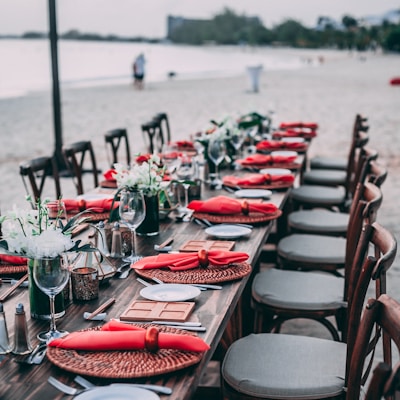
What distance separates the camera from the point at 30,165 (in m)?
3.67

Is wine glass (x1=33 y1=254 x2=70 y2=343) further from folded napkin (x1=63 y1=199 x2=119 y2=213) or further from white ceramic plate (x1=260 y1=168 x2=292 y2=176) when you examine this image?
white ceramic plate (x1=260 y1=168 x2=292 y2=176)

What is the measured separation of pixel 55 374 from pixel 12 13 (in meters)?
67.9

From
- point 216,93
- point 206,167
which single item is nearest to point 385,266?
point 206,167

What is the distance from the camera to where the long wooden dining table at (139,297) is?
1429mm

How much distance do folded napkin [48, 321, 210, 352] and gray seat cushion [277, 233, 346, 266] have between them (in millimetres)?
1951

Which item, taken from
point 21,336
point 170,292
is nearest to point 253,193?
point 170,292

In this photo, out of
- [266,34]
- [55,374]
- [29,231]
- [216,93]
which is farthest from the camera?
[266,34]

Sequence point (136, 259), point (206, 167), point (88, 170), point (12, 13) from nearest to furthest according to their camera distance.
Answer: point (136, 259) < point (206, 167) < point (88, 170) < point (12, 13)

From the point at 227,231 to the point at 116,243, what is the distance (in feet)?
1.76

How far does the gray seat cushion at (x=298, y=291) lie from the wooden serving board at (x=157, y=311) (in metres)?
0.99

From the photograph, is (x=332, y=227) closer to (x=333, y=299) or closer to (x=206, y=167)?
(x=206, y=167)

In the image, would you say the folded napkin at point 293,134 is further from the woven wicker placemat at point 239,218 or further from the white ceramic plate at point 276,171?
the woven wicker placemat at point 239,218

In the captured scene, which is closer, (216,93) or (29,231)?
(29,231)

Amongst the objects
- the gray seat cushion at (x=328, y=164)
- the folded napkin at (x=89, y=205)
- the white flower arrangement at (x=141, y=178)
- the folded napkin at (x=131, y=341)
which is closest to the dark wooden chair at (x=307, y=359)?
the folded napkin at (x=131, y=341)
